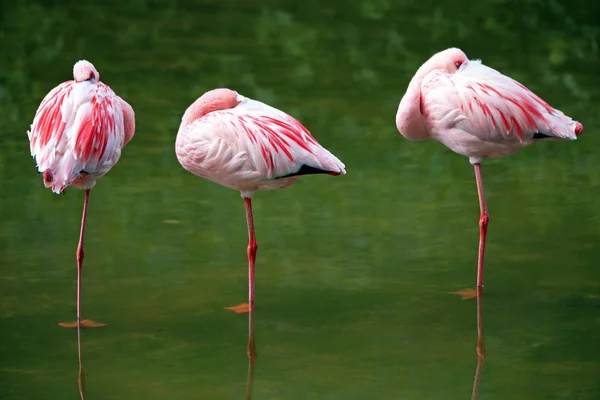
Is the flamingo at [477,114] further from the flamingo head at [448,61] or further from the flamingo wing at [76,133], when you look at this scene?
the flamingo wing at [76,133]

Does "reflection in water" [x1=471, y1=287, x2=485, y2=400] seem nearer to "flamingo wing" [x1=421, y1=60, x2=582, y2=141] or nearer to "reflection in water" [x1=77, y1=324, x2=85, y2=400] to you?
"flamingo wing" [x1=421, y1=60, x2=582, y2=141]

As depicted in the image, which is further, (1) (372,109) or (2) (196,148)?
(1) (372,109)

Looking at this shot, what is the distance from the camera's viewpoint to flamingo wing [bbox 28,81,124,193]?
5.14 m

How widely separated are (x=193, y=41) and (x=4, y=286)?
537 centimetres

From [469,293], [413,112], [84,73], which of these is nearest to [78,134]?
[84,73]

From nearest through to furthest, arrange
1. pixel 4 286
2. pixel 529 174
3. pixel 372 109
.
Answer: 1. pixel 4 286
2. pixel 529 174
3. pixel 372 109

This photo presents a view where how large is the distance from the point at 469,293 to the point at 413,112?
3.02 ft

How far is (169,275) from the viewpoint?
589cm

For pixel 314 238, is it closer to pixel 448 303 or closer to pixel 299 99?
pixel 448 303

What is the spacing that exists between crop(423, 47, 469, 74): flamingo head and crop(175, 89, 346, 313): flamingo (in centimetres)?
83

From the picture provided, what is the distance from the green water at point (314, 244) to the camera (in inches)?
191

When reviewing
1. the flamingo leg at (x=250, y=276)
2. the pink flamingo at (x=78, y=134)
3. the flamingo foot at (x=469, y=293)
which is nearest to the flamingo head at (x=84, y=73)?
the pink flamingo at (x=78, y=134)

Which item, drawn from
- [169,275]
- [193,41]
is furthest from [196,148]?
[193,41]

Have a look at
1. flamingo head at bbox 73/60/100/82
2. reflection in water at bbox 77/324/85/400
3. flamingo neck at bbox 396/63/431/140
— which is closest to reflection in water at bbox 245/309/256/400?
reflection in water at bbox 77/324/85/400
